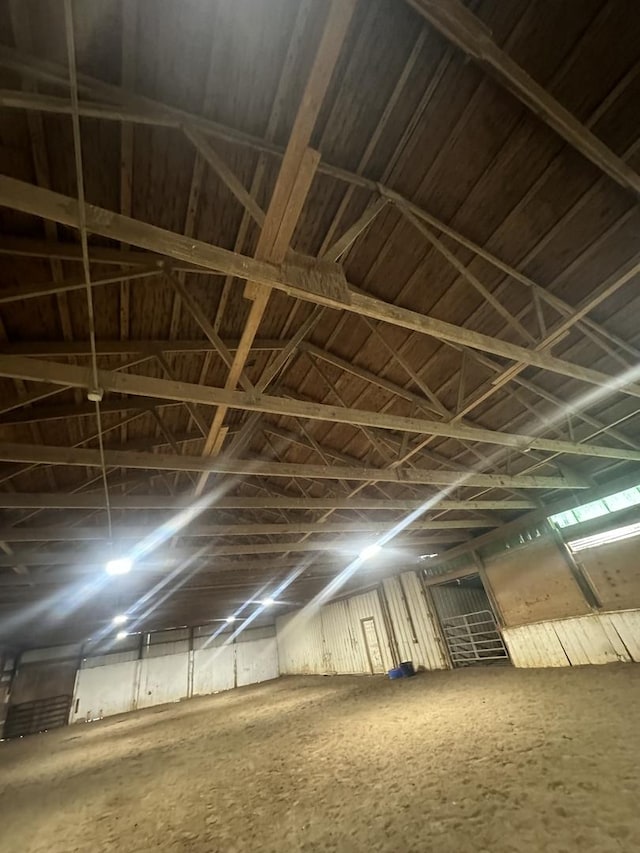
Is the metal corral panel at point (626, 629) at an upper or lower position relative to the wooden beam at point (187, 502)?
lower

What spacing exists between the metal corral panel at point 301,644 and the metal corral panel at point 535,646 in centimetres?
1081

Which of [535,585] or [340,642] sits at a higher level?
[535,585]

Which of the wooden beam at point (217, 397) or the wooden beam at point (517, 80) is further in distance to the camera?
the wooden beam at point (217, 397)

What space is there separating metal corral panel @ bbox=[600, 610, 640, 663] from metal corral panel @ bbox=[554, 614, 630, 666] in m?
0.09

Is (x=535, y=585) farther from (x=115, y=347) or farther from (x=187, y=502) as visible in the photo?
(x=115, y=347)

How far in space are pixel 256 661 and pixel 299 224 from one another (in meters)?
23.8

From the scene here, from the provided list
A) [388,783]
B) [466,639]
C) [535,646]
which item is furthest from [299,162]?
[466,639]

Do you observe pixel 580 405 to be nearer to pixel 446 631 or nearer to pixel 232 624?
pixel 446 631

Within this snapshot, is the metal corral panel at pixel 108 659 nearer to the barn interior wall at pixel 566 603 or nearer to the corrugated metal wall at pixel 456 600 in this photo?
the corrugated metal wall at pixel 456 600

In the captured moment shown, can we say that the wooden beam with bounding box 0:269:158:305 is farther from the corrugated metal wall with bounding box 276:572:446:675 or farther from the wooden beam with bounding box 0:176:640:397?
the corrugated metal wall with bounding box 276:572:446:675

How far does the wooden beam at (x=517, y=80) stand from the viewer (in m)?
2.18

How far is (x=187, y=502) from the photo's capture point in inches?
219

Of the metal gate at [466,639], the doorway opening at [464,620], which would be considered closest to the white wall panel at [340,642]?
the metal gate at [466,639]

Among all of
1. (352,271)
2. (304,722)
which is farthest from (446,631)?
(352,271)
